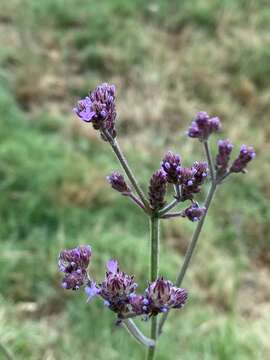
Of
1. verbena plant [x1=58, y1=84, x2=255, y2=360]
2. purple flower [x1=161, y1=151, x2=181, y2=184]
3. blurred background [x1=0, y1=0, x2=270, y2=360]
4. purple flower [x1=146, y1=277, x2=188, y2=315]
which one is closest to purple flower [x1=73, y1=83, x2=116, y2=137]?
verbena plant [x1=58, y1=84, x2=255, y2=360]

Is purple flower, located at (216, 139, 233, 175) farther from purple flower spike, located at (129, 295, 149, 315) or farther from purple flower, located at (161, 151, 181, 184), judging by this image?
purple flower spike, located at (129, 295, 149, 315)

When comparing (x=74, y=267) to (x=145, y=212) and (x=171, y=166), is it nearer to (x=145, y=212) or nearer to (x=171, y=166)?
(x=145, y=212)

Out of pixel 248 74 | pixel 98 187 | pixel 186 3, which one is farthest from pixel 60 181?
pixel 186 3

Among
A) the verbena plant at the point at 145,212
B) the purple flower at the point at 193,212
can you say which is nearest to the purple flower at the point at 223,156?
the verbena plant at the point at 145,212

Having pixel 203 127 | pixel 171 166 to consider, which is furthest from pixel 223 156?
pixel 171 166

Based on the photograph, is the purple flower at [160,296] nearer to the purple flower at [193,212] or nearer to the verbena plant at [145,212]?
the verbena plant at [145,212]

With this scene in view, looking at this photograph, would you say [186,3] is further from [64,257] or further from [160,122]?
[64,257]
